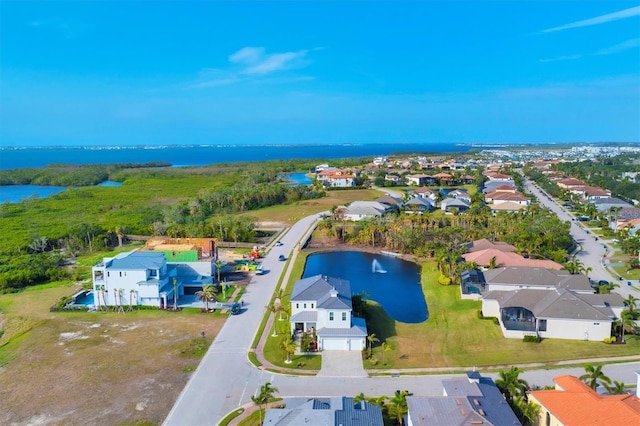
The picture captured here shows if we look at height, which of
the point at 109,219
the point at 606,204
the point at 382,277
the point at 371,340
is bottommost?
the point at 382,277

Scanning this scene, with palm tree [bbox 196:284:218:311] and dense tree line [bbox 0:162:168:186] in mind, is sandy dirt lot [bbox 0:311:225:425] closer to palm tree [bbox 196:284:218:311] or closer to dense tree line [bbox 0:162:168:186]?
palm tree [bbox 196:284:218:311]

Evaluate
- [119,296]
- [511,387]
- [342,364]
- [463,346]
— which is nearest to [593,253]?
[463,346]

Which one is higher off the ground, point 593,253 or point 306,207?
point 306,207

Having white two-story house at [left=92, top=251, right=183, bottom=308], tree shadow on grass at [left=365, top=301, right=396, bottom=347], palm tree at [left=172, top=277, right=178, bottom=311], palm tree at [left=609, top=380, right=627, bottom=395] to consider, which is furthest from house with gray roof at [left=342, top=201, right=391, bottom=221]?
palm tree at [left=609, top=380, right=627, bottom=395]

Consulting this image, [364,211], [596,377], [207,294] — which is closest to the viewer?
[596,377]

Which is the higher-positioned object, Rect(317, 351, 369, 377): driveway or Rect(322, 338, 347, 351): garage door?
Rect(322, 338, 347, 351): garage door

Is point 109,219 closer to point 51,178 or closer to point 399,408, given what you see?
point 399,408
